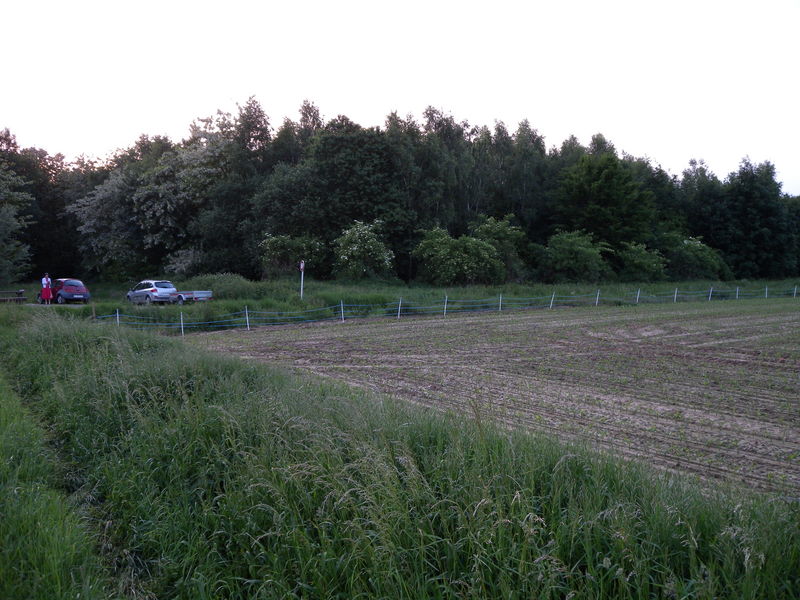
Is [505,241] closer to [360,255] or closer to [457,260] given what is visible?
[457,260]

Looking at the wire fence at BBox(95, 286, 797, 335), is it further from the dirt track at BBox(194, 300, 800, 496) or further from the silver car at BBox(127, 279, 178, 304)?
the silver car at BBox(127, 279, 178, 304)

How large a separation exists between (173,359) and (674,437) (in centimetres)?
797

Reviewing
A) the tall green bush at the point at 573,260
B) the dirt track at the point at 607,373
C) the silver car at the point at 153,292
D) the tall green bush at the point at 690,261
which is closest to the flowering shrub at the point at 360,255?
the silver car at the point at 153,292

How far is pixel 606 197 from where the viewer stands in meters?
50.8

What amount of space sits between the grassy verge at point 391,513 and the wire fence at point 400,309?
12.3 metres

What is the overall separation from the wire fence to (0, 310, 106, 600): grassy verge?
11935mm

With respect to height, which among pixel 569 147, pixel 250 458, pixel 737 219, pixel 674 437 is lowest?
pixel 674 437

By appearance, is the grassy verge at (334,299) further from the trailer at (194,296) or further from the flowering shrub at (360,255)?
the flowering shrub at (360,255)

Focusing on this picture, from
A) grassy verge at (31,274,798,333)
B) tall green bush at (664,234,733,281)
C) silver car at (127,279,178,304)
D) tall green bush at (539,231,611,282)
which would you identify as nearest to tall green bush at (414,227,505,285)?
grassy verge at (31,274,798,333)

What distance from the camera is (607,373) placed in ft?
47.9

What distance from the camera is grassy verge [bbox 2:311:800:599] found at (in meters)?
3.76

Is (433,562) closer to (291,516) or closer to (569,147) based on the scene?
(291,516)

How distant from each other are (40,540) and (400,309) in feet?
83.4

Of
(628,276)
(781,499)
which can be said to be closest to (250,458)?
(781,499)
